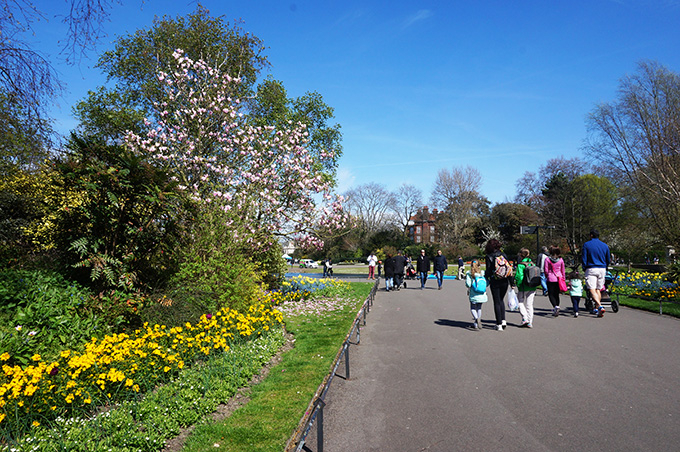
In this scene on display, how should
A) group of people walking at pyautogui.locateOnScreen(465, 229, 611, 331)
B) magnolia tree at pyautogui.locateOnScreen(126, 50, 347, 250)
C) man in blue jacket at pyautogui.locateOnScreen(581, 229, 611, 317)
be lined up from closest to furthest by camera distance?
1. group of people walking at pyautogui.locateOnScreen(465, 229, 611, 331)
2. man in blue jacket at pyautogui.locateOnScreen(581, 229, 611, 317)
3. magnolia tree at pyautogui.locateOnScreen(126, 50, 347, 250)

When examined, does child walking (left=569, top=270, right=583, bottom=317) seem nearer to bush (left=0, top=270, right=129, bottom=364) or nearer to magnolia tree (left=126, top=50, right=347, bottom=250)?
magnolia tree (left=126, top=50, right=347, bottom=250)

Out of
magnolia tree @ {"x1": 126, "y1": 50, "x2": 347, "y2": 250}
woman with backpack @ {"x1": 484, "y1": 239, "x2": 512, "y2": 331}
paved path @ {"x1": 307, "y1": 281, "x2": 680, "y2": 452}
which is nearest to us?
paved path @ {"x1": 307, "y1": 281, "x2": 680, "y2": 452}

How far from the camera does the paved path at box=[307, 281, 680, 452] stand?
13.8 ft

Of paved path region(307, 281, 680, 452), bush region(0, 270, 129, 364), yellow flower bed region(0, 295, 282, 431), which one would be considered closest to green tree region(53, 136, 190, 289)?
bush region(0, 270, 129, 364)

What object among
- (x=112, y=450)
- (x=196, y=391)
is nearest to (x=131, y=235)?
(x=196, y=391)

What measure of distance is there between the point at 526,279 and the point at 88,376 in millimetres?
8791

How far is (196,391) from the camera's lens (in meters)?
5.15

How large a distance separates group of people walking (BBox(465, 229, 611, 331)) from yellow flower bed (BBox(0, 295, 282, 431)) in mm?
6050

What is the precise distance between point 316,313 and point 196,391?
7668 mm

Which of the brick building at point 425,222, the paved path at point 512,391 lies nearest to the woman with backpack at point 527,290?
the paved path at point 512,391

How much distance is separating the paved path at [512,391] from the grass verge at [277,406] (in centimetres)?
33

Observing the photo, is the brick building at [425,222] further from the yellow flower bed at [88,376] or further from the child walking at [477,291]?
the yellow flower bed at [88,376]

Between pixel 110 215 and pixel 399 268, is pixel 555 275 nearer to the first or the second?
pixel 399 268

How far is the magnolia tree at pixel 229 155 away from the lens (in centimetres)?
1527
